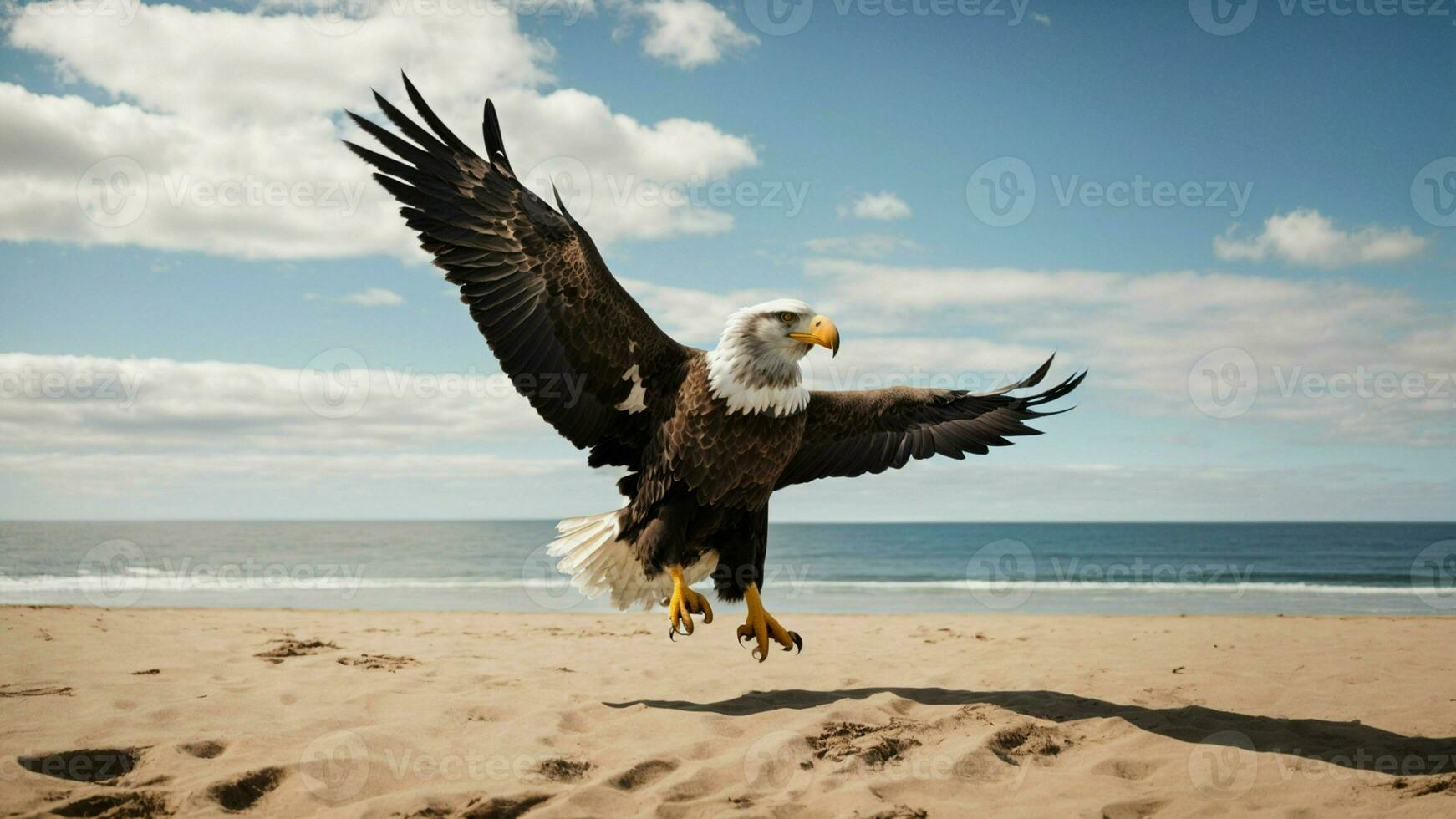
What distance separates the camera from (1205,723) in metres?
4.39

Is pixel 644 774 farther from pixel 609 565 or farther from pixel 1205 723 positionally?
pixel 1205 723

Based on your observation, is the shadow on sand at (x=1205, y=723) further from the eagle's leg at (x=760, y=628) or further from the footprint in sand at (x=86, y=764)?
the footprint in sand at (x=86, y=764)

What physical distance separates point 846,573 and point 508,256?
2431 cm

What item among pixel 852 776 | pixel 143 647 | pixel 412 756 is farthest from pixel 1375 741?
pixel 143 647

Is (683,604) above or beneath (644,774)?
above

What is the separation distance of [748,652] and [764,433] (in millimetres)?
2666

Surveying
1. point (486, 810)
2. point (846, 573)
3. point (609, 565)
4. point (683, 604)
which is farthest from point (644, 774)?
point (846, 573)

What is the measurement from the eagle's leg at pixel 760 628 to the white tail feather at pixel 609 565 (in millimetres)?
312

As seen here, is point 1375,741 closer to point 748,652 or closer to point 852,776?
point 852,776

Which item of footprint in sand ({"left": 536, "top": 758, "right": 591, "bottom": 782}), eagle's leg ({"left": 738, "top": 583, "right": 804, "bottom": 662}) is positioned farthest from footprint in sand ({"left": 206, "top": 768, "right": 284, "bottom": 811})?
eagle's leg ({"left": 738, "top": 583, "right": 804, "bottom": 662})

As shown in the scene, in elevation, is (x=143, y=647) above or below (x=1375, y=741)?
below

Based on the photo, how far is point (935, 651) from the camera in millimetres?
6984

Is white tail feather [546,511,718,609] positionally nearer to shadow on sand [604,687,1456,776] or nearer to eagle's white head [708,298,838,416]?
shadow on sand [604,687,1456,776]

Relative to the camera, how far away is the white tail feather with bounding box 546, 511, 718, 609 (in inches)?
208
